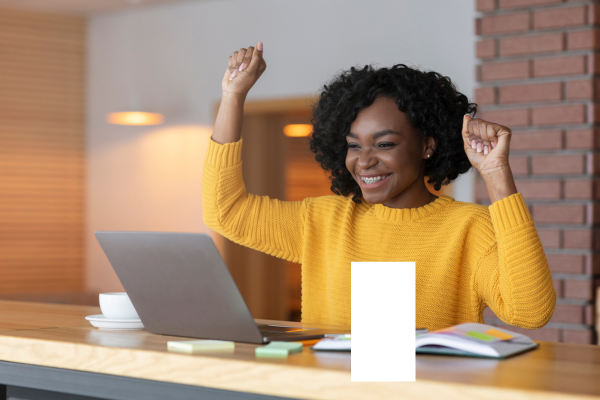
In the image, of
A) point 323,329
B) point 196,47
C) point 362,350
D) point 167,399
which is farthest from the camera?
point 196,47

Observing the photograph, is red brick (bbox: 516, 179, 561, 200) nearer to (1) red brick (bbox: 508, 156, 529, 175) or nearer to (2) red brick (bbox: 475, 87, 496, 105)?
(1) red brick (bbox: 508, 156, 529, 175)

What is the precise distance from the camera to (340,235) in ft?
6.26

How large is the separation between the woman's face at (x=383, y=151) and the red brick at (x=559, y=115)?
154 centimetres

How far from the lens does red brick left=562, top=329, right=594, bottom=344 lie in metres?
3.12

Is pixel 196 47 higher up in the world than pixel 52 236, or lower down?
higher up

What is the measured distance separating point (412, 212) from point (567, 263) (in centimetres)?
159

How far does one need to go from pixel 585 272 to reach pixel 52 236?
4217 millimetres

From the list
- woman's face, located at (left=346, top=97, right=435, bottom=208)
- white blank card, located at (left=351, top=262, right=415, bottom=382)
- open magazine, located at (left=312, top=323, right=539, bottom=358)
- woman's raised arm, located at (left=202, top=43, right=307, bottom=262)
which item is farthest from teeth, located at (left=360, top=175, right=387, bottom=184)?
white blank card, located at (left=351, top=262, right=415, bottom=382)

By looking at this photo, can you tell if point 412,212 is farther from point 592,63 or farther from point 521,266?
point 592,63

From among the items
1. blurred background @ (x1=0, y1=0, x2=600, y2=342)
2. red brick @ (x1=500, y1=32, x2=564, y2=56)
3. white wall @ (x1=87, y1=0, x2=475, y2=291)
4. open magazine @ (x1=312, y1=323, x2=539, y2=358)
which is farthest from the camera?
blurred background @ (x1=0, y1=0, x2=600, y2=342)

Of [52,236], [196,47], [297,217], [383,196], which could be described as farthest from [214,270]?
[52,236]

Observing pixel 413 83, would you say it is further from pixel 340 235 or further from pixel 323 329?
pixel 323 329

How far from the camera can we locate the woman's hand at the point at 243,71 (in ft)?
5.91

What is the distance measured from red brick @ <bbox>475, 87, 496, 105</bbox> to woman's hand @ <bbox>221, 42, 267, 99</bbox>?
183 centimetres
